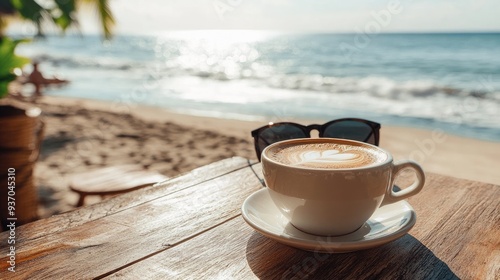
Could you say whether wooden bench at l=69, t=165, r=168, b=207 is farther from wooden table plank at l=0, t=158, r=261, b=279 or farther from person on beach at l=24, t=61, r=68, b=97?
person on beach at l=24, t=61, r=68, b=97

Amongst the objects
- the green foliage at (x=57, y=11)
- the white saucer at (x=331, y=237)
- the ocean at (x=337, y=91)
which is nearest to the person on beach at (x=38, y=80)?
the ocean at (x=337, y=91)

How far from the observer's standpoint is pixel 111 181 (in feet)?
7.04

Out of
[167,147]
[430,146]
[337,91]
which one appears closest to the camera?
[167,147]

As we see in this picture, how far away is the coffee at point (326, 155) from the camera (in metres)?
0.79

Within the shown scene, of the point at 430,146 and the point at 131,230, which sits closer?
the point at 131,230

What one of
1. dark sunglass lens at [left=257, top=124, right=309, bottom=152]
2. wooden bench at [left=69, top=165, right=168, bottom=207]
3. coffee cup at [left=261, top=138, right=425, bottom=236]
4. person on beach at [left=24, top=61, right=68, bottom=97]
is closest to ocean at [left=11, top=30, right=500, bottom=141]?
person on beach at [left=24, top=61, right=68, bottom=97]

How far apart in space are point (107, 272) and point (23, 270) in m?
0.14

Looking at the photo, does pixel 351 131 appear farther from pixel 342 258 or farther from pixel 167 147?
pixel 167 147

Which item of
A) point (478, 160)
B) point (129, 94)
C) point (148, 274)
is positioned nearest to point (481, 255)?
point (148, 274)

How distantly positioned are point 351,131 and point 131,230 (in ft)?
2.32

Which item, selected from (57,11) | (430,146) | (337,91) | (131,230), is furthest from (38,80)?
(131,230)

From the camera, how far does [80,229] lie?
0.87 m

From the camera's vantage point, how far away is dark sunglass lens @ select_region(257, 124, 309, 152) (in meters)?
1.23

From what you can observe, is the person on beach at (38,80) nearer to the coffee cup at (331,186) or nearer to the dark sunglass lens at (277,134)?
the dark sunglass lens at (277,134)
